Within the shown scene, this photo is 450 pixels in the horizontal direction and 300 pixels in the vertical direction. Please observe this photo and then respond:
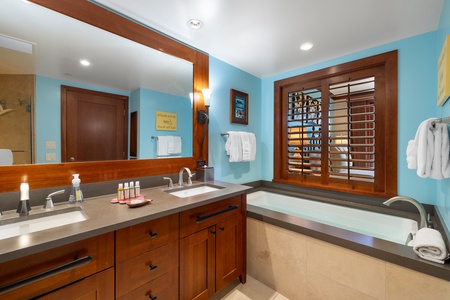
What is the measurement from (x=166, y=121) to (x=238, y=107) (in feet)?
3.47

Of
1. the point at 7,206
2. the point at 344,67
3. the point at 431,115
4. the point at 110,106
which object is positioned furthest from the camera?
the point at 344,67

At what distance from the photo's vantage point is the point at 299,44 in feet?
6.70

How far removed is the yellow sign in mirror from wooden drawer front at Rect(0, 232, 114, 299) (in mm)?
1113

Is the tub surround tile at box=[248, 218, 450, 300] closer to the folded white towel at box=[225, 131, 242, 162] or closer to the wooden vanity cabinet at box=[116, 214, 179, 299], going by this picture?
the folded white towel at box=[225, 131, 242, 162]

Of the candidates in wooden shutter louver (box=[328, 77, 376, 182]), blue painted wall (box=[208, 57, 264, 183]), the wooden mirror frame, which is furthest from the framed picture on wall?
wooden shutter louver (box=[328, 77, 376, 182])

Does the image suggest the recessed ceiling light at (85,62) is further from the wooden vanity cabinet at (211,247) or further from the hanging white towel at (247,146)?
the hanging white towel at (247,146)

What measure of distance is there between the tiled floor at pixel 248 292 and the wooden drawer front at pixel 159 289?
0.58 metres

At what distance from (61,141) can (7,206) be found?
0.46 m

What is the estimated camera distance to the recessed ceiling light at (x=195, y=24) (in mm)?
1665

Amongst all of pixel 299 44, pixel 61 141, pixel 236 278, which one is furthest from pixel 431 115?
pixel 61 141

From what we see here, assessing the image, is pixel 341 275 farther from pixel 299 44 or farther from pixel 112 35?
pixel 112 35

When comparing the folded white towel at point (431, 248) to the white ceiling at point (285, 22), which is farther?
the white ceiling at point (285, 22)

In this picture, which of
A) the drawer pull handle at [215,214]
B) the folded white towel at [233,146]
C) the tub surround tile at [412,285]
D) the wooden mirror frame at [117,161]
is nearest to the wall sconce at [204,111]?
the wooden mirror frame at [117,161]

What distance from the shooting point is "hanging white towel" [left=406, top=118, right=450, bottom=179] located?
3.85 ft
